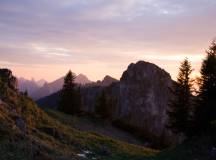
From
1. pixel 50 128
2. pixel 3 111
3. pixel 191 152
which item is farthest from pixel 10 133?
pixel 191 152

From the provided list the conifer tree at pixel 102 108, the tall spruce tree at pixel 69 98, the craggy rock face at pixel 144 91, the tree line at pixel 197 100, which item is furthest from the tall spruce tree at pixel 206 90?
the craggy rock face at pixel 144 91

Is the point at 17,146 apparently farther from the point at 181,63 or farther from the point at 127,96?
the point at 127,96

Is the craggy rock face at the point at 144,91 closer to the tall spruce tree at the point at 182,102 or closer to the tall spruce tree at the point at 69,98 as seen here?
the tall spruce tree at the point at 69,98

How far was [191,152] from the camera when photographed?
37.2 metres

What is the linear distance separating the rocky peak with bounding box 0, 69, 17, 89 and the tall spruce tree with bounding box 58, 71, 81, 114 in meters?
40.4

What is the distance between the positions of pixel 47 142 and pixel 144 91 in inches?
6101

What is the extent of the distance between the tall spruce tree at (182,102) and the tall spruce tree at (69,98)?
38.2 metres

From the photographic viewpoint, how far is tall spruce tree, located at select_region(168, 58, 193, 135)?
49.8 m

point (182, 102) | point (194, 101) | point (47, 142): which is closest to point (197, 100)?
point (194, 101)

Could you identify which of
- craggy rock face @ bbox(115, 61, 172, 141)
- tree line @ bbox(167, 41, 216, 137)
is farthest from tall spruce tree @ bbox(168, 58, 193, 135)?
craggy rock face @ bbox(115, 61, 172, 141)

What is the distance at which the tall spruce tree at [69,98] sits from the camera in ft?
285

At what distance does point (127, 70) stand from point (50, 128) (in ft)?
501

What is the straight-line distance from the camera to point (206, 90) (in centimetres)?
4356

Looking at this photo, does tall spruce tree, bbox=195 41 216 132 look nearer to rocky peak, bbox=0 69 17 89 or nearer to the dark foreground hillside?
the dark foreground hillside
